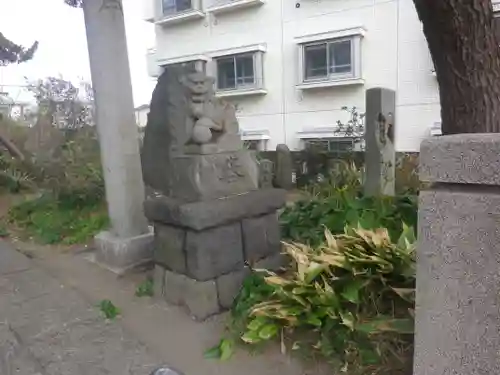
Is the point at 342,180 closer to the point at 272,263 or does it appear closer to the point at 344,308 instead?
the point at 272,263

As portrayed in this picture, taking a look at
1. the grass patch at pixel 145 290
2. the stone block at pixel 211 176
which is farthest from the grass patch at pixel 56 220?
the stone block at pixel 211 176

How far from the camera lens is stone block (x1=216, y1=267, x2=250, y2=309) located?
3041 mm

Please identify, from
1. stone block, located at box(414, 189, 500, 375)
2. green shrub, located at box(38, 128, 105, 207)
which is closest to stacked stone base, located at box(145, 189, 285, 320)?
stone block, located at box(414, 189, 500, 375)

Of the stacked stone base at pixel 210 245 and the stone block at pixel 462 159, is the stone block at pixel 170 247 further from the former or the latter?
the stone block at pixel 462 159

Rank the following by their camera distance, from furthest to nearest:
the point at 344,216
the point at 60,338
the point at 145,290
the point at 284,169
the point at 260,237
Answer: the point at 284,169 < the point at 344,216 < the point at 145,290 < the point at 260,237 < the point at 60,338

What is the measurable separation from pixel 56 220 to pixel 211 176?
145 inches

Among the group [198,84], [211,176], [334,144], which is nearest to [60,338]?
[211,176]

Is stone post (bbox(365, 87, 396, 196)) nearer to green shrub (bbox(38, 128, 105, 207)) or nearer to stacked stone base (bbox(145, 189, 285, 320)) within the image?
stacked stone base (bbox(145, 189, 285, 320))

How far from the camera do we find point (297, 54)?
424 inches

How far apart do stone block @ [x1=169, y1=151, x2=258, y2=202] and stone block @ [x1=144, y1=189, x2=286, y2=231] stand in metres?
0.06

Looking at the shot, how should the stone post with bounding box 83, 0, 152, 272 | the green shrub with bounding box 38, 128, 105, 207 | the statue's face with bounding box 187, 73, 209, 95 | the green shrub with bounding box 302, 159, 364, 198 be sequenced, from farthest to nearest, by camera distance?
the green shrub with bounding box 38, 128, 105, 207 → the green shrub with bounding box 302, 159, 364, 198 → the stone post with bounding box 83, 0, 152, 272 → the statue's face with bounding box 187, 73, 209, 95

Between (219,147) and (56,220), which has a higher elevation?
(219,147)

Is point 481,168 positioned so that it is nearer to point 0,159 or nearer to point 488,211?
point 488,211

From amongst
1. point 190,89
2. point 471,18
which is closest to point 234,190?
point 190,89
